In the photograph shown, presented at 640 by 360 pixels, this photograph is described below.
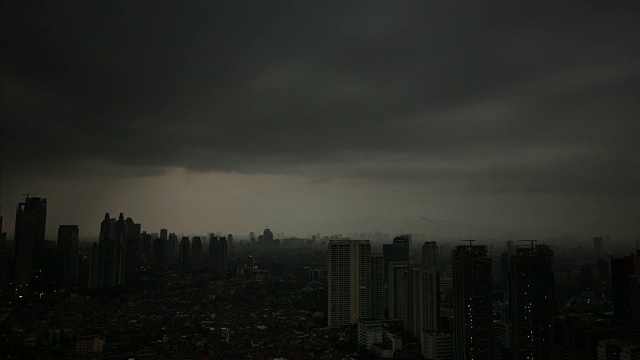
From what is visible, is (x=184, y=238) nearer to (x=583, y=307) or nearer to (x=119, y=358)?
(x=119, y=358)

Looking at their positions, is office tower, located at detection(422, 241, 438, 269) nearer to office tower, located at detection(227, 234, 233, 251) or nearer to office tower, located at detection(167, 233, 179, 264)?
office tower, located at detection(227, 234, 233, 251)

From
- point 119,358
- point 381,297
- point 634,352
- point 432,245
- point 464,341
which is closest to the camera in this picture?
point 634,352

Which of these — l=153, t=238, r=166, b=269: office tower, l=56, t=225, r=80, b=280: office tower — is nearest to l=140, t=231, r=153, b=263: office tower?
l=153, t=238, r=166, b=269: office tower

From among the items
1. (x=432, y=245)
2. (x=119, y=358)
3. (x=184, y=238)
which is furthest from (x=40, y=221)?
(x=432, y=245)

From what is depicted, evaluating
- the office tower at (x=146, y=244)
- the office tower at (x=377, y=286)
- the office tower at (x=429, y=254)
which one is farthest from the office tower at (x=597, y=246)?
the office tower at (x=146, y=244)

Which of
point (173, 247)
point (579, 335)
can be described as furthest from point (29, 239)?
point (579, 335)

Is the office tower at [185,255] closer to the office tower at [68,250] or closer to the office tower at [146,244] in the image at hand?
the office tower at [146,244]
